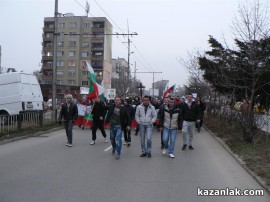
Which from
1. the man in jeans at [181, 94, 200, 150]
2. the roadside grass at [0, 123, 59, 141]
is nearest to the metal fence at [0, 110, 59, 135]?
the roadside grass at [0, 123, 59, 141]

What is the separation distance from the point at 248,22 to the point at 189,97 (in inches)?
175

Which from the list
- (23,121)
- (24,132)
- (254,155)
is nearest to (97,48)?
(23,121)

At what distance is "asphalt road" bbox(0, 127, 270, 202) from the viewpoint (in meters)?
6.43

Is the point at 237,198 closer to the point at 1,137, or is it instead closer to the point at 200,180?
the point at 200,180

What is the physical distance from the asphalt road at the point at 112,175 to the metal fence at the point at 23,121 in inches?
120

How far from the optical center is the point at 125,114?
37.9 feet

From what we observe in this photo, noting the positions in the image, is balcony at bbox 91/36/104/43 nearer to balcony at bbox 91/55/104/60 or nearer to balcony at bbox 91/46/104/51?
balcony at bbox 91/46/104/51

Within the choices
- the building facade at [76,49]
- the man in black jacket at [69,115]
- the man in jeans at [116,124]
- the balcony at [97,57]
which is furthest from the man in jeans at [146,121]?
the balcony at [97,57]

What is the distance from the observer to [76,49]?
310 ft

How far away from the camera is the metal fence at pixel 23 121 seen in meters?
15.5

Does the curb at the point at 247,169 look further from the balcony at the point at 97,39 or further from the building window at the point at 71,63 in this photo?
the building window at the point at 71,63

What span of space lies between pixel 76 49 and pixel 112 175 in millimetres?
88540

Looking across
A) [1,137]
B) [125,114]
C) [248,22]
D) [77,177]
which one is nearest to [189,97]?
[125,114]

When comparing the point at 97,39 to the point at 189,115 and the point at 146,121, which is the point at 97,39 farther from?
the point at 146,121
